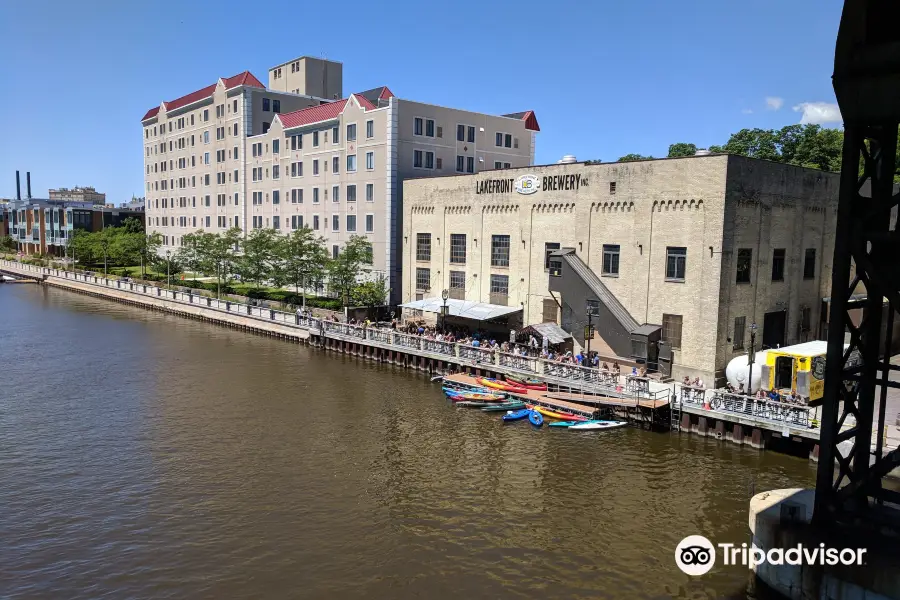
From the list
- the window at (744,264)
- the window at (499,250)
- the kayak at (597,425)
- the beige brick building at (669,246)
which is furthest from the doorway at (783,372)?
the window at (499,250)

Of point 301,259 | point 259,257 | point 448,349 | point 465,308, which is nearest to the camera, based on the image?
point 448,349

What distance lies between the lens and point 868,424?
15844 millimetres

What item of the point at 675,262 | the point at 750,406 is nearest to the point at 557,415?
the point at 750,406

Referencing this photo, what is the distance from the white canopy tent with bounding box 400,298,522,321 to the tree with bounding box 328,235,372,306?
769 cm

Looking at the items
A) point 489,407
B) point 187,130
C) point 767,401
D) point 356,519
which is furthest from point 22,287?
point 767,401

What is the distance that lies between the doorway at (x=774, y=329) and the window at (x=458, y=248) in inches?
899

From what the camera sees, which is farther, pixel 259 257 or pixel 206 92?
pixel 206 92

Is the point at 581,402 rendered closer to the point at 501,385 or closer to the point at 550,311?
the point at 501,385

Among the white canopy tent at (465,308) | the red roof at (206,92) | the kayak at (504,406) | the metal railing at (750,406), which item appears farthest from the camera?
the red roof at (206,92)

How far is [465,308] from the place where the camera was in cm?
5075

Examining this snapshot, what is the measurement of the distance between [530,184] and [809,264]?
20.0 meters

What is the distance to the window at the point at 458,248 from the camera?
53.6 meters

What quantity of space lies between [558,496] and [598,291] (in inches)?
772

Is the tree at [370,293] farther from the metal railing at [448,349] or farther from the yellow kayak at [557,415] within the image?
the yellow kayak at [557,415]
